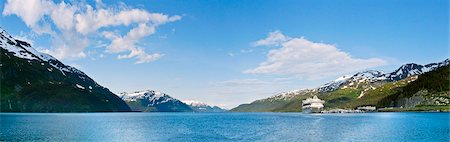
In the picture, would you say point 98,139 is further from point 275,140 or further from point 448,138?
point 448,138

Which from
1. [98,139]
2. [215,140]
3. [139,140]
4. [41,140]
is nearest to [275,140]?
[215,140]

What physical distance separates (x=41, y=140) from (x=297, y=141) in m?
36.3

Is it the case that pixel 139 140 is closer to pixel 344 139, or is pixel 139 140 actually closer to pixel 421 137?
pixel 344 139

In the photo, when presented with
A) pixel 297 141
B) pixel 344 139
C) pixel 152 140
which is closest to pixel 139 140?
pixel 152 140

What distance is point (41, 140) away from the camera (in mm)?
62406

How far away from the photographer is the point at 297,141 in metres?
63.4

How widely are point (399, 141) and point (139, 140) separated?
126 feet

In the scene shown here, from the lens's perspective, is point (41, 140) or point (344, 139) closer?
point (41, 140)

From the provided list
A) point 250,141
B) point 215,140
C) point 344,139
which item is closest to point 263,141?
point 250,141

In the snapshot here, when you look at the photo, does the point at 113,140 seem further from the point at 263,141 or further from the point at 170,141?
the point at 263,141

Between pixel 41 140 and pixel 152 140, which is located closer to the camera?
pixel 41 140

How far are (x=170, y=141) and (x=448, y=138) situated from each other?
4037 cm

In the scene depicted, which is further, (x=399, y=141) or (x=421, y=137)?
(x=421, y=137)

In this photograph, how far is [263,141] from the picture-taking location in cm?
6456
